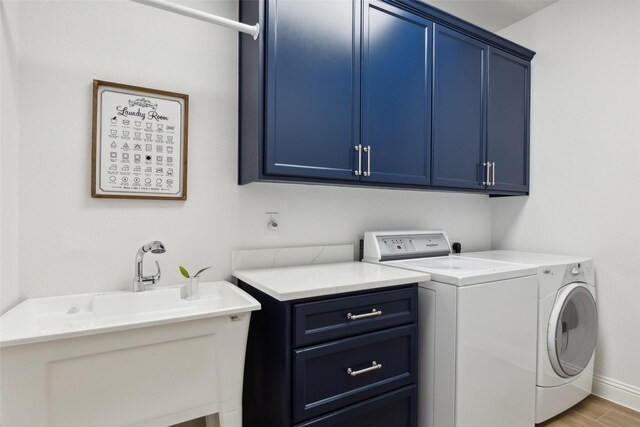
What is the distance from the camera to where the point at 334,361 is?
4.32ft

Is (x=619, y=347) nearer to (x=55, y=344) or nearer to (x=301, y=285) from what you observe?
(x=301, y=285)

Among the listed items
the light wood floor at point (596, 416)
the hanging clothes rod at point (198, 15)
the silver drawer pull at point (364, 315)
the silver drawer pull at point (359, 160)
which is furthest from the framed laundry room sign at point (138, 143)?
the light wood floor at point (596, 416)

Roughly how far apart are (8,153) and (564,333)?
2759mm

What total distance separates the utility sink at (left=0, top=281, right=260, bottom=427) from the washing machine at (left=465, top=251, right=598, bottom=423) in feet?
5.22

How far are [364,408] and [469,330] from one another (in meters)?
0.56

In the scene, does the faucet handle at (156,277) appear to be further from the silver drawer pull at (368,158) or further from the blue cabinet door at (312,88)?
the silver drawer pull at (368,158)

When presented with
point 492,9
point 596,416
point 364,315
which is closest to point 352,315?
point 364,315

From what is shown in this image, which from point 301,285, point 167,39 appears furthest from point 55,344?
point 167,39

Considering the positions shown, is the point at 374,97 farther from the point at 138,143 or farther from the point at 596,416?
the point at 596,416

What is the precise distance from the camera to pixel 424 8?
1.94 m

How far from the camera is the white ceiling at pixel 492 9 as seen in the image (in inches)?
93.7

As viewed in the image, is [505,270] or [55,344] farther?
[505,270]

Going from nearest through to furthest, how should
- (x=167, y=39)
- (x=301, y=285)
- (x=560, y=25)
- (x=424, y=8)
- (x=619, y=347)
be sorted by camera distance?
(x=301, y=285) < (x=167, y=39) < (x=424, y=8) < (x=619, y=347) < (x=560, y=25)

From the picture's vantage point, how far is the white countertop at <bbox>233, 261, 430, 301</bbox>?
4.15ft
